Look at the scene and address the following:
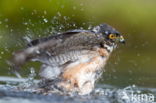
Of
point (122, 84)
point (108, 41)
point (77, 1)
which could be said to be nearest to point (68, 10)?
point (77, 1)

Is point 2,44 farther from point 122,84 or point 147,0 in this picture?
point 147,0

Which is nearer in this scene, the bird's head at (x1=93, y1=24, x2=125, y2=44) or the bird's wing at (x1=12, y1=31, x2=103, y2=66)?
the bird's wing at (x1=12, y1=31, x2=103, y2=66)

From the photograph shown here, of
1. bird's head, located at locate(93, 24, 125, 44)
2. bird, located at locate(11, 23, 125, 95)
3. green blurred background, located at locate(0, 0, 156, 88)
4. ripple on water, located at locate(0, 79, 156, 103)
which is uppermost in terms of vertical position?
green blurred background, located at locate(0, 0, 156, 88)

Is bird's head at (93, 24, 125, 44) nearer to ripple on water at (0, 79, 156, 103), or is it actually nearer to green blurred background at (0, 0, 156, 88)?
ripple on water at (0, 79, 156, 103)

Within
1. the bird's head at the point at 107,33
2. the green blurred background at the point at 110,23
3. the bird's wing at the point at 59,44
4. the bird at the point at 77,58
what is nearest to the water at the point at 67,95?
the bird at the point at 77,58

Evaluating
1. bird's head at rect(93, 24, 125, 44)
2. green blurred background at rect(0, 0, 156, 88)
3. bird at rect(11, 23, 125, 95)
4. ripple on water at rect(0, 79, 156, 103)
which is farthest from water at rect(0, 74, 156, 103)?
green blurred background at rect(0, 0, 156, 88)

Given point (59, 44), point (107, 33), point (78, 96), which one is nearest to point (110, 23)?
point (107, 33)

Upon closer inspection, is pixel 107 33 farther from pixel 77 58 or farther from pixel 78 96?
pixel 78 96

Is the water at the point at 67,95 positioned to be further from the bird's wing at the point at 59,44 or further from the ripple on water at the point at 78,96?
the bird's wing at the point at 59,44
